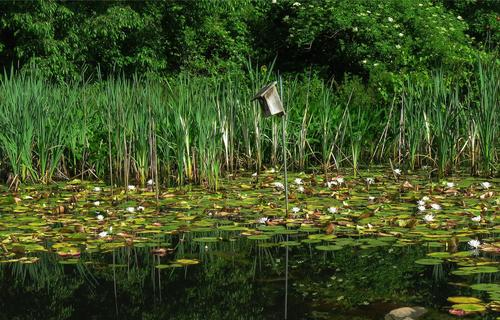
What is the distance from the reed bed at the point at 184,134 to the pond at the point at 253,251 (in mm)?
379

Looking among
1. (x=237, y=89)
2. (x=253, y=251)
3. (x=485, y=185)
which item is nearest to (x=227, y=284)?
(x=253, y=251)

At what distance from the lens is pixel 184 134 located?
6.94 m

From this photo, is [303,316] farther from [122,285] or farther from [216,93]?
[216,93]

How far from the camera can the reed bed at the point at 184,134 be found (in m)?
6.96

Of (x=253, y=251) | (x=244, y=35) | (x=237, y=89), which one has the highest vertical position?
(x=244, y=35)

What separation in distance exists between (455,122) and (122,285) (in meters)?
4.66

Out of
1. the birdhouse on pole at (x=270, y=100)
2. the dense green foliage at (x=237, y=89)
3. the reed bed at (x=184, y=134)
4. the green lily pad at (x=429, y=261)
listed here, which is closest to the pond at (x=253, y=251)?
the green lily pad at (x=429, y=261)

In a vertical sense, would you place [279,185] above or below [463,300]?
above

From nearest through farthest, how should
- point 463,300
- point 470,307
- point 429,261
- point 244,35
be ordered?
point 470,307, point 463,300, point 429,261, point 244,35

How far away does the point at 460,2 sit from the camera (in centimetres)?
1551

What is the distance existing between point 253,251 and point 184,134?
2.33m

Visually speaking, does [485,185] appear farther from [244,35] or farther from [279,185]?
[244,35]

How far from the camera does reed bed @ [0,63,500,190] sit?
6965mm

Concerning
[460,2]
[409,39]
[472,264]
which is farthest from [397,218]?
[460,2]
